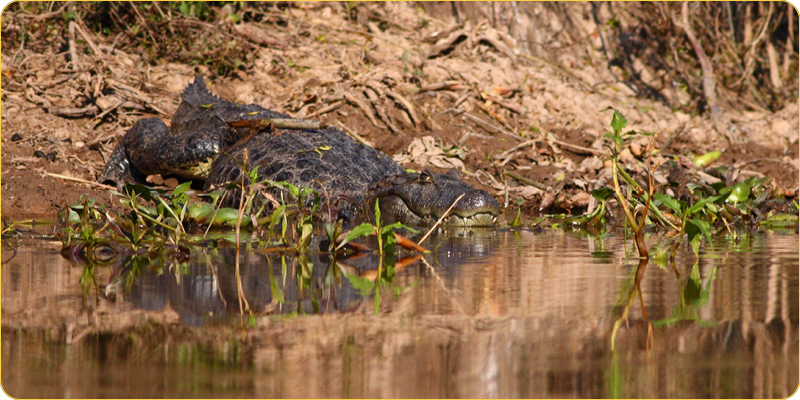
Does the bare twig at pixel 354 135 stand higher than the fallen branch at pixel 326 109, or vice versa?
the fallen branch at pixel 326 109

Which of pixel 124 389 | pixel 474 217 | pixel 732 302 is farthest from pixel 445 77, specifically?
pixel 124 389

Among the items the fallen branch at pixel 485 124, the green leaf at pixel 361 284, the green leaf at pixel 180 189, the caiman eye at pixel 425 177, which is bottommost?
the green leaf at pixel 361 284

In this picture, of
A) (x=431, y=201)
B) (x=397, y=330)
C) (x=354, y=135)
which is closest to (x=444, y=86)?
(x=354, y=135)

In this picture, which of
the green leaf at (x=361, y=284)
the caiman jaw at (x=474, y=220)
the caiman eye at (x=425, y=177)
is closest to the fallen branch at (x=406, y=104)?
the caiman eye at (x=425, y=177)

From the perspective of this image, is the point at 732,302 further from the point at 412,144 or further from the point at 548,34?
the point at 548,34

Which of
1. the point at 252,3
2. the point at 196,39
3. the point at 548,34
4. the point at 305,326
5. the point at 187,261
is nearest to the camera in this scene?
the point at 305,326

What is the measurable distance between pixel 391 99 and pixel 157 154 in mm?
3038

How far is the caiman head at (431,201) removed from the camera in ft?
16.9

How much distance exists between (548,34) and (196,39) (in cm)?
546

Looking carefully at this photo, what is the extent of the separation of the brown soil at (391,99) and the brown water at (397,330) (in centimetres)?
339

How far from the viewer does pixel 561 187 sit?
22.2 feet

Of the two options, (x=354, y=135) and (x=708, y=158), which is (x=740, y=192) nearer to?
(x=708, y=158)

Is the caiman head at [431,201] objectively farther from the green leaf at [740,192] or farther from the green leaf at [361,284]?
the green leaf at [361,284]

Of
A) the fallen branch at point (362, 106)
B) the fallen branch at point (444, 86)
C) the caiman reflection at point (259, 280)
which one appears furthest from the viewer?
the fallen branch at point (444, 86)
